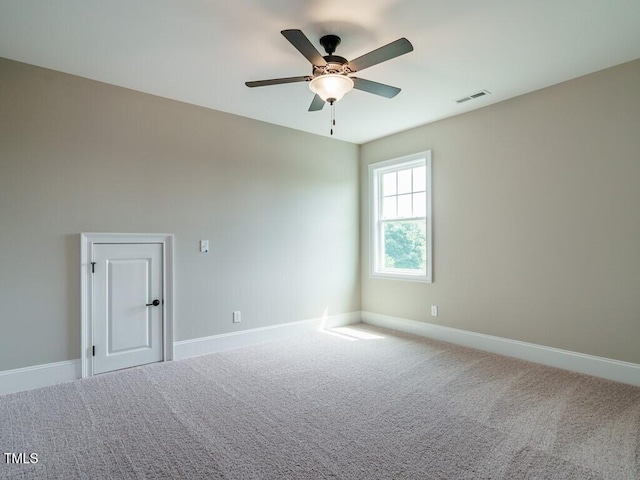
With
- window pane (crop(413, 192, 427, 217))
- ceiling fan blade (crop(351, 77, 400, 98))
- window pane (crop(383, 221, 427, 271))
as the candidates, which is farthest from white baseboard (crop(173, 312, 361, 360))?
ceiling fan blade (crop(351, 77, 400, 98))

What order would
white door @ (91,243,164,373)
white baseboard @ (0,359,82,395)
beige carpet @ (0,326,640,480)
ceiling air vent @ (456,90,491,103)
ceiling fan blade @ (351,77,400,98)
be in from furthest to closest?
1. ceiling air vent @ (456,90,491,103)
2. white door @ (91,243,164,373)
3. white baseboard @ (0,359,82,395)
4. ceiling fan blade @ (351,77,400,98)
5. beige carpet @ (0,326,640,480)

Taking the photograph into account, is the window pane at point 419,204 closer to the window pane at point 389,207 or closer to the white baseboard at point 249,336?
the window pane at point 389,207

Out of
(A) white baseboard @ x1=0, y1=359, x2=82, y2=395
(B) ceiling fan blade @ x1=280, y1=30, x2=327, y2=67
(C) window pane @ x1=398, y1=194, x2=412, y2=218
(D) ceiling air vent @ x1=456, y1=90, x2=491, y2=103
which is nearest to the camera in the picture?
(B) ceiling fan blade @ x1=280, y1=30, x2=327, y2=67

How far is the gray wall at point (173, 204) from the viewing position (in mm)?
3057

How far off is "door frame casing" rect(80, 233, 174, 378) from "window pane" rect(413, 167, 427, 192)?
10.6 feet

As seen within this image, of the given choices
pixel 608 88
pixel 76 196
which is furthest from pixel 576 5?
pixel 76 196

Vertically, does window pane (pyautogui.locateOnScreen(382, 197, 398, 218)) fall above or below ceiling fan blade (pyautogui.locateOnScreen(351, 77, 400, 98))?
below

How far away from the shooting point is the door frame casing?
3.31 metres

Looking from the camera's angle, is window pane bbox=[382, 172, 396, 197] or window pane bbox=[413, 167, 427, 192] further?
window pane bbox=[382, 172, 396, 197]

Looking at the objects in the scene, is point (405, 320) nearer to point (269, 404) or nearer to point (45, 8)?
point (269, 404)

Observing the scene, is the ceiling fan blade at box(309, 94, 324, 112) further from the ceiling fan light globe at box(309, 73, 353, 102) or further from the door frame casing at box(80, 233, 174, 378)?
the door frame casing at box(80, 233, 174, 378)

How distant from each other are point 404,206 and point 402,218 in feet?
0.59

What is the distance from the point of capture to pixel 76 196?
3.30 meters

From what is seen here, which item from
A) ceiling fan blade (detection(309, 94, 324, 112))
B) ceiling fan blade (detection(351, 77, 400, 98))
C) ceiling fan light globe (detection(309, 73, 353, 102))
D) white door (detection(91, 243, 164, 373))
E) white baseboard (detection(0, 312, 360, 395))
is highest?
ceiling fan blade (detection(309, 94, 324, 112))
